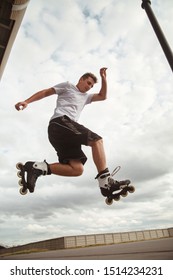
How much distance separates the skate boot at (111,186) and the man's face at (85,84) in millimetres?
1388

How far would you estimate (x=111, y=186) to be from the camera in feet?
11.1

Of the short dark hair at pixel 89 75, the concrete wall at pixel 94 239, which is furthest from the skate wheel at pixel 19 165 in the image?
the concrete wall at pixel 94 239

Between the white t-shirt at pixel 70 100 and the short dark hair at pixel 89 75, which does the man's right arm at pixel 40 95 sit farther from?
the short dark hair at pixel 89 75

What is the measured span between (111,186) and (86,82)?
1712 millimetres

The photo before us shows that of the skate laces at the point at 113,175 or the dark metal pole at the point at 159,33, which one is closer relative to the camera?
the dark metal pole at the point at 159,33

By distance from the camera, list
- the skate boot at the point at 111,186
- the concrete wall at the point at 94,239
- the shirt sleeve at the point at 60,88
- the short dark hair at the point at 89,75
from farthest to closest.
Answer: the concrete wall at the point at 94,239, the shirt sleeve at the point at 60,88, the short dark hair at the point at 89,75, the skate boot at the point at 111,186

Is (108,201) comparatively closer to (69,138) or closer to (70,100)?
(69,138)

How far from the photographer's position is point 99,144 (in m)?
3.55

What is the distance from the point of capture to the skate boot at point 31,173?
11.3ft

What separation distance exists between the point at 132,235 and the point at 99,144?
11.8m

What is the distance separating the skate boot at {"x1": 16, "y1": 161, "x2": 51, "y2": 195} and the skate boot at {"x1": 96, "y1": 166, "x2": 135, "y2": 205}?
0.80 m

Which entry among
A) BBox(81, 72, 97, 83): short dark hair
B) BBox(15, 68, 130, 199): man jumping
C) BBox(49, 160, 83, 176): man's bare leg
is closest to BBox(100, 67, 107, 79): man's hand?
BBox(81, 72, 97, 83): short dark hair
